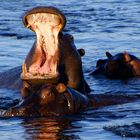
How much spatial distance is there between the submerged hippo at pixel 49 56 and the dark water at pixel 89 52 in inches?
20.8

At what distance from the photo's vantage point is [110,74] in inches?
511

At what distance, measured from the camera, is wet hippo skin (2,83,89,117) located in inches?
356

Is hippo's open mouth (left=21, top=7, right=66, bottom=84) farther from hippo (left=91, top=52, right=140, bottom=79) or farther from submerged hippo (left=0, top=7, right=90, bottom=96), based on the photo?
hippo (left=91, top=52, right=140, bottom=79)

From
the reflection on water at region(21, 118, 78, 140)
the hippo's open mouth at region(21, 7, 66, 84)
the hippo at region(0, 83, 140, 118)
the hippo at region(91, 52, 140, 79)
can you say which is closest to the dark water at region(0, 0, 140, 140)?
the reflection on water at region(21, 118, 78, 140)

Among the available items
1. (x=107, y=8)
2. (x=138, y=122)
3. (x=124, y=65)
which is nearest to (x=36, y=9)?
(x=138, y=122)

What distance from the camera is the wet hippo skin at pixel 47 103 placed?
9031mm

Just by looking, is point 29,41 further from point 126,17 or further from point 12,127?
point 12,127

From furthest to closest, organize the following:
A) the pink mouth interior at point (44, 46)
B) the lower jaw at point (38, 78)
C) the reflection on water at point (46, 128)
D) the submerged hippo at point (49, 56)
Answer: the lower jaw at point (38, 78)
the pink mouth interior at point (44, 46)
the submerged hippo at point (49, 56)
the reflection on water at point (46, 128)

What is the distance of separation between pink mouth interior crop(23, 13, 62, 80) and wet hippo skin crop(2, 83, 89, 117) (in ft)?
2.60

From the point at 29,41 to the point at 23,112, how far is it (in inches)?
309

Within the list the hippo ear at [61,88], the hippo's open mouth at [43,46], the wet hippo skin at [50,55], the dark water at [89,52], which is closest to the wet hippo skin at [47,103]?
the hippo ear at [61,88]

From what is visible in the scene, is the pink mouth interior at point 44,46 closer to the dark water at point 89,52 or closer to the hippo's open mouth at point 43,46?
the hippo's open mouth at point 43,46

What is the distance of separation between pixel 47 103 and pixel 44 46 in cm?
116

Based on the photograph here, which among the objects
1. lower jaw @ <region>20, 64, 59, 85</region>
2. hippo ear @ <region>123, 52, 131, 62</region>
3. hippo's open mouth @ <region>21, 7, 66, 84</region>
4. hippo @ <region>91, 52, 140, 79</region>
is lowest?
hippo @ <region>91, 52, 140, 79</region>
